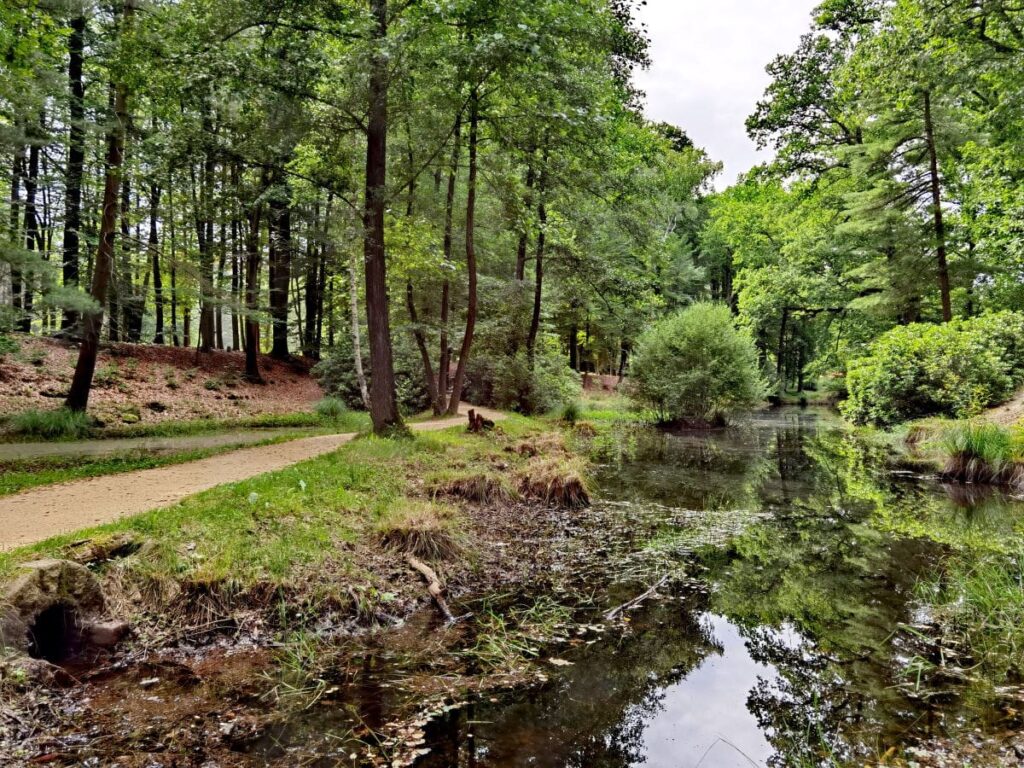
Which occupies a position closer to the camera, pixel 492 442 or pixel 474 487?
pixel 474 487

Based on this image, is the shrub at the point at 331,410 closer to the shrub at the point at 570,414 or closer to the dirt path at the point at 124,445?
the dirt path at the point at 124,445

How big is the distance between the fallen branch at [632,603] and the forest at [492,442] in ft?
0.23

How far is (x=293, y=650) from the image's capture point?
4.01 meters

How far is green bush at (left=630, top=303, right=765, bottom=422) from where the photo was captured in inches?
811

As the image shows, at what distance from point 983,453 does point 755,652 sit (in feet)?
28.4

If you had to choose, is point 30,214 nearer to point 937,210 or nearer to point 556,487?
point 556,487

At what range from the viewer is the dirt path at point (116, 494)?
528 centimetres

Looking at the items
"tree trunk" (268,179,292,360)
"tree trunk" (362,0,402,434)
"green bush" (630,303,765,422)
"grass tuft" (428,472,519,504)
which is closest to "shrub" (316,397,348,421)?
"tree trunk" (362,0,402,434)

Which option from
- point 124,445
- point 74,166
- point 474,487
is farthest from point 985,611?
point 74,166

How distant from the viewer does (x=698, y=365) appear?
68.1 feet

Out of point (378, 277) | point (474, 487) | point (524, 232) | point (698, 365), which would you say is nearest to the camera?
point (474, 487)

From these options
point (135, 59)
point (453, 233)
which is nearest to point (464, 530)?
point (135, 59)

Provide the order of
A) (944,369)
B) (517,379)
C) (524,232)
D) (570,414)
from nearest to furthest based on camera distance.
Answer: (944,369) < (524,232) < (570,414) < (517,379)

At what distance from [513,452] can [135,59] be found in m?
9.77
